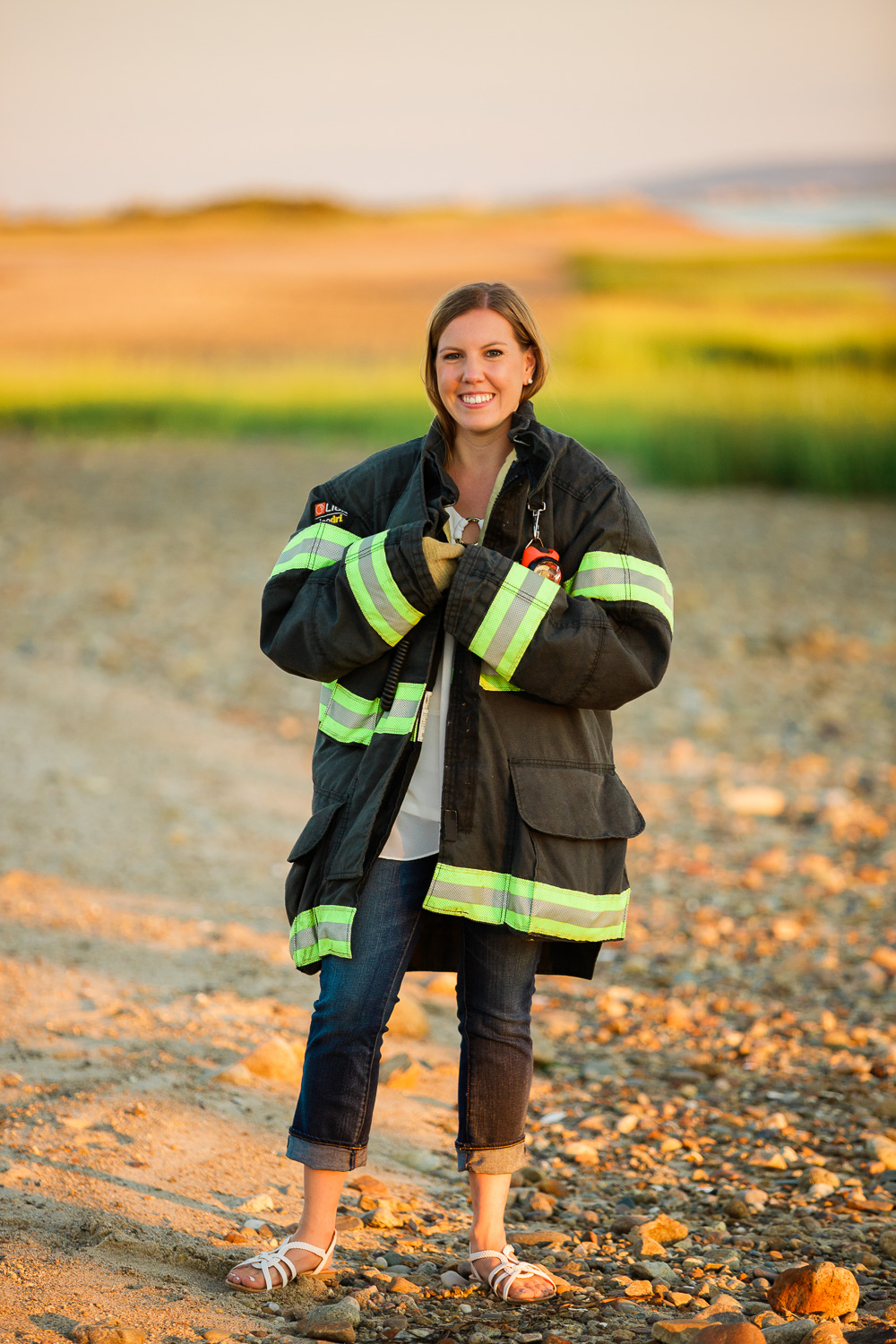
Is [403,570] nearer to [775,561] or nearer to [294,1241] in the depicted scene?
[294,1241]

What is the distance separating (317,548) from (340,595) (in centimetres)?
14

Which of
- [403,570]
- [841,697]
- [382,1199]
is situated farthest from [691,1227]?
[841,697]

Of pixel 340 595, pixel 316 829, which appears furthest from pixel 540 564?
Result: pixel 316 829

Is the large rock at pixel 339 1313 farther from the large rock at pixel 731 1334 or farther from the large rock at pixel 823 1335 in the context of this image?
the large rock at pixel 823 1335

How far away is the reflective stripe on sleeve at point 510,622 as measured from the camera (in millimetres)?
2199

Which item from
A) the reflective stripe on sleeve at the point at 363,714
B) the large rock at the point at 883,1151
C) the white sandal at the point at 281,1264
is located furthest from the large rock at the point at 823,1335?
the reflective stripe on sleeve at the point at 363,714

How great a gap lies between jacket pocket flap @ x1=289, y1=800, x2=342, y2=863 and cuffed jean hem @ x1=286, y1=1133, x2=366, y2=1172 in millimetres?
490

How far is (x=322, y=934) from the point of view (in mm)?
2328

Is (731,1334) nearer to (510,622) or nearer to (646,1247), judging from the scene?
(646,1247)

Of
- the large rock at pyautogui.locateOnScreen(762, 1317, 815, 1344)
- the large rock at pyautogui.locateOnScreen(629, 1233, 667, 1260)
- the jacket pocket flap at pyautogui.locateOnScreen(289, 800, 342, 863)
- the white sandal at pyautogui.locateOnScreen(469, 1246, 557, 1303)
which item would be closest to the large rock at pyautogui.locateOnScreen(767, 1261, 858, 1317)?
the large rock at pyautogui.locateOnScreen(762, 1317, 815, 1344)

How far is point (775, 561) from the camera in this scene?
10.5m

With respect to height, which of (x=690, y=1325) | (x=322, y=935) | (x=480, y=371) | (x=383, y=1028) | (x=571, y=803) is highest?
(x=480, y=371)

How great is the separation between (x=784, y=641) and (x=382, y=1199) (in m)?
6.22

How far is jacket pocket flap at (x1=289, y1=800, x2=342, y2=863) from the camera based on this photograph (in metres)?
2.33
